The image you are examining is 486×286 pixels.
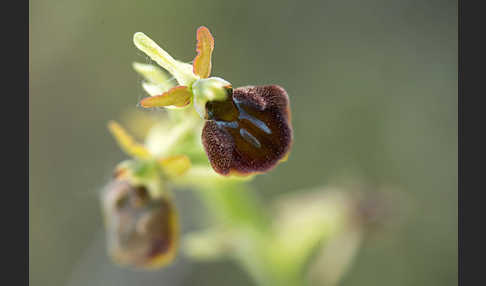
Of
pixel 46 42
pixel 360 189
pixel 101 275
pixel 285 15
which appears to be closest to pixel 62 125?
pixel 46 42

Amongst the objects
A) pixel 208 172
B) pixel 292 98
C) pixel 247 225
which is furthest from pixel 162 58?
pixel 292 98

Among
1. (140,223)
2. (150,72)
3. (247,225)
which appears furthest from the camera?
(247,225)

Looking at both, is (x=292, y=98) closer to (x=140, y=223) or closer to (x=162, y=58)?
(x=140, y=223)

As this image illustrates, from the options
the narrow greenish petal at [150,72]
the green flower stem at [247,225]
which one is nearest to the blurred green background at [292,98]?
the green flower stem at [247,225]

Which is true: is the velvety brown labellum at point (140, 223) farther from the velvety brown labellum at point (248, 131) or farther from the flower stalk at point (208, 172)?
the velvety brown labellum at point (248, 131)

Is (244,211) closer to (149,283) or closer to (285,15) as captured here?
(149,283)

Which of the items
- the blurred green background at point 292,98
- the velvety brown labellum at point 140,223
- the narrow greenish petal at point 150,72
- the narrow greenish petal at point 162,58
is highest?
the blurred green background at point 292,98
